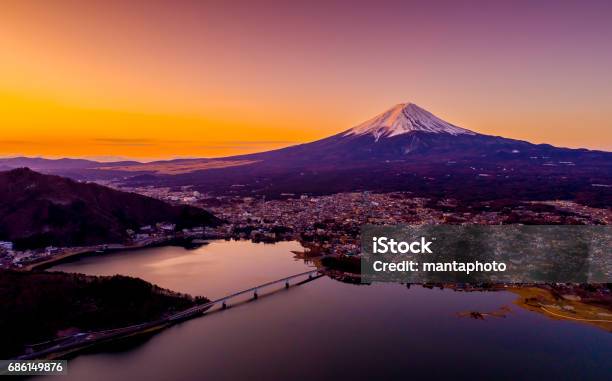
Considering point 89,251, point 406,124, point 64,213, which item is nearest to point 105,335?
point 89,251

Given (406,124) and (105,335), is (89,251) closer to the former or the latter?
(105,335)

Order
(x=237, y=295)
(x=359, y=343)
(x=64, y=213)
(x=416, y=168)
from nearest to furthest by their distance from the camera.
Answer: (x=359, y=343), (x=237, y=295), (x=64, y=213), (x=416, y=168)

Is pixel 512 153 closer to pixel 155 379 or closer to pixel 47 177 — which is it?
pixel 47 177

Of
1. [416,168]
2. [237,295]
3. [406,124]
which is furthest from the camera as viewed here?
[406,124]

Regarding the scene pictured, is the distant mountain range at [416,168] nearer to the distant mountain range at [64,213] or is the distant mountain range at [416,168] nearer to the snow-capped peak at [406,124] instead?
the snow-capped peak at [406,124]

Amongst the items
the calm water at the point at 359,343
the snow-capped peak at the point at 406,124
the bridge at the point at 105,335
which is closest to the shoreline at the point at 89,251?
the calm water at the point at 359,343

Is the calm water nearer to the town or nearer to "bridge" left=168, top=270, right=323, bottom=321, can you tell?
"bridge" left=168, top=270, right=323, bottom=321

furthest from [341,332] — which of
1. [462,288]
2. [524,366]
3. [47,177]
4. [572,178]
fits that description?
[572,178]
